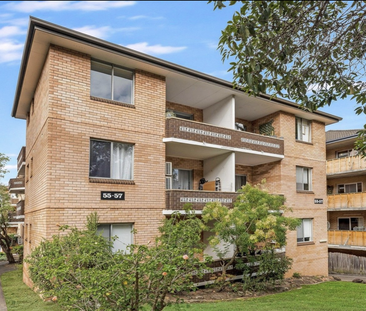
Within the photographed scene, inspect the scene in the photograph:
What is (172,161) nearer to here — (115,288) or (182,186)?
(182,186)

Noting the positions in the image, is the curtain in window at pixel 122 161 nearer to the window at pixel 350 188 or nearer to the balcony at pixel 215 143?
the balcony at pixel 215 143

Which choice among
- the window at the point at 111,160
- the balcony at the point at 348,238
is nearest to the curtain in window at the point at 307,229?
the balcony at the point at 348,238

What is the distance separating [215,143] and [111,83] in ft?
17.3

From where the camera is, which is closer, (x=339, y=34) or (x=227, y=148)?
(x=339, y=34)

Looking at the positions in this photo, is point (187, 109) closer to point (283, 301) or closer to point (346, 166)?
point (283, 301)

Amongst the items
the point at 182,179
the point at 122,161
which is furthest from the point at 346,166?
the point at 122,161

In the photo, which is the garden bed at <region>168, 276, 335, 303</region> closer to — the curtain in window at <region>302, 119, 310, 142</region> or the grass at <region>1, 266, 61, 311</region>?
the grass at <region>1, 266, 61, 311</region>

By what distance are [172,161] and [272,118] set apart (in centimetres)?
653

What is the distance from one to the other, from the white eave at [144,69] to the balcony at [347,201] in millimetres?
6386

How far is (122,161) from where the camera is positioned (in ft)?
42.2

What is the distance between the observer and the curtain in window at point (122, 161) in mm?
12656

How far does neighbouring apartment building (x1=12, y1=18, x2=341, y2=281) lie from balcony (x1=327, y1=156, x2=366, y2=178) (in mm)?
9080

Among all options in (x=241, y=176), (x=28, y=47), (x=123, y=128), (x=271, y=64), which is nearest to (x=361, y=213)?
(x=241, y=176)

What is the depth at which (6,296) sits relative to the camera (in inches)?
500
